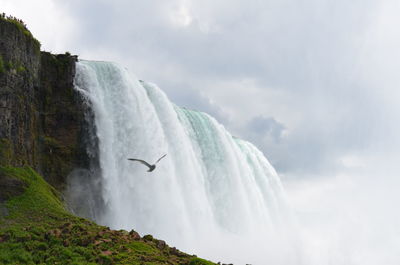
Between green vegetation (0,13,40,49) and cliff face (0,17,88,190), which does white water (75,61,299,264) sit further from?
green vegetation (0,13,40,49)

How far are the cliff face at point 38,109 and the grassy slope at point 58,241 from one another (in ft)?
9.18

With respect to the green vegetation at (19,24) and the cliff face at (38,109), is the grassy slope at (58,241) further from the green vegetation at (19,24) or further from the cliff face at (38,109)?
the green vegetation at (19,24)

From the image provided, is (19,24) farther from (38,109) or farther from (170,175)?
(170,175)

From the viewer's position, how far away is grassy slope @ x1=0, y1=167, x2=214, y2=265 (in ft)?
53.4

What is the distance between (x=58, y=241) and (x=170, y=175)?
52.3 ft

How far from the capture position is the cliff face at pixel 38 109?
2367cm

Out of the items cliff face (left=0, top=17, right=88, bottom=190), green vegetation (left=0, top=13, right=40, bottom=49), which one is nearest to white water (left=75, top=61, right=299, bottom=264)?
cliff face (left=0, top=17, right=88, bottom=190)

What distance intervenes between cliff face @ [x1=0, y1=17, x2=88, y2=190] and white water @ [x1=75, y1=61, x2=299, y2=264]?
4.98 feet

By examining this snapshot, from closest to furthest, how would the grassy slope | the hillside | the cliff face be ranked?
1. the grassy slope
2. the hillside
3. the cliff face

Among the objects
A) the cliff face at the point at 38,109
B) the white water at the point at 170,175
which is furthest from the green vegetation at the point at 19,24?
the white water at the point at 170,175

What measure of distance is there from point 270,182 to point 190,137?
17696 mm

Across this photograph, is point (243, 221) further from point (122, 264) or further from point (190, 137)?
point (122, 264)

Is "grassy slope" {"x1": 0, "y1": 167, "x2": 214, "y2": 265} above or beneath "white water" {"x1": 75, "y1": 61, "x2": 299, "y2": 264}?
beneath

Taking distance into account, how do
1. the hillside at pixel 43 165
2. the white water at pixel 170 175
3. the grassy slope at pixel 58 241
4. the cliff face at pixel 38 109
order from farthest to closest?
the white water at pixel 170 175 < the cliff face at pixel 38 109 < the hillside at pixel 43 165 < the grassy slope at pixel 58 241
